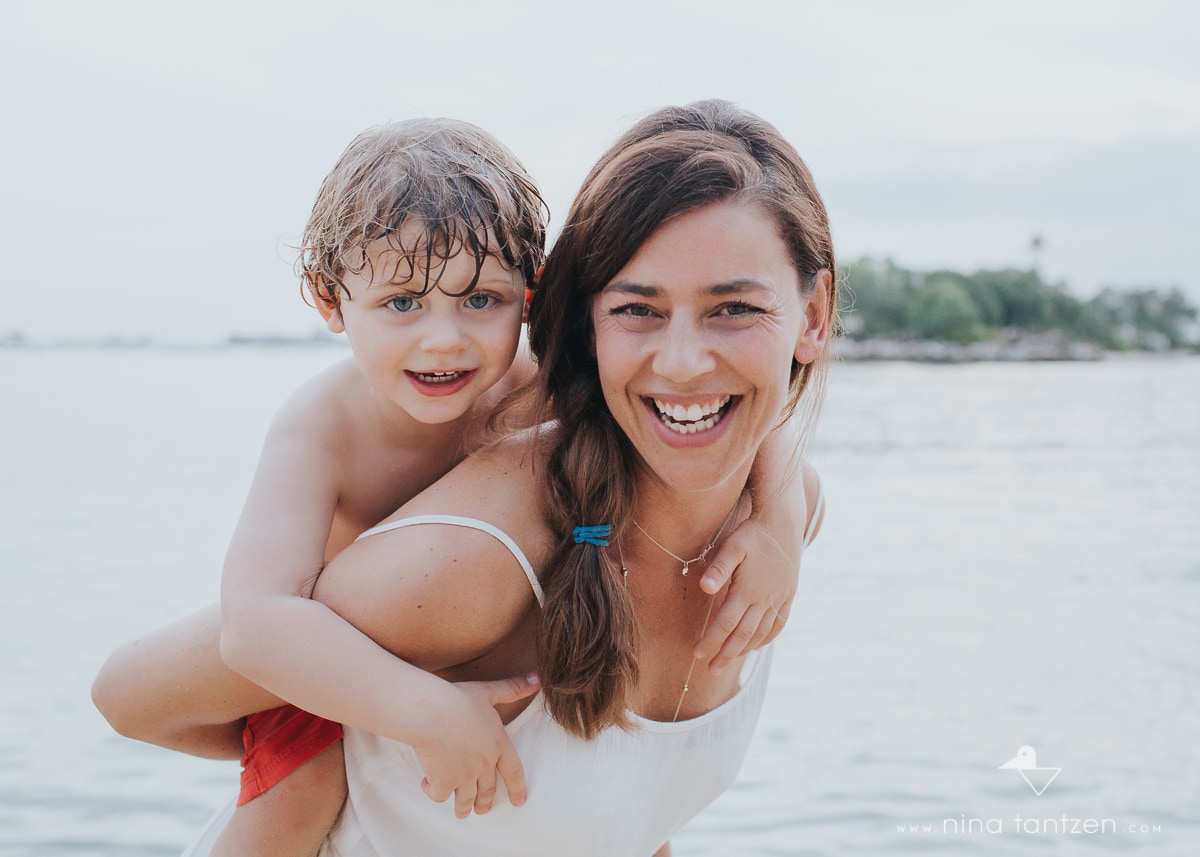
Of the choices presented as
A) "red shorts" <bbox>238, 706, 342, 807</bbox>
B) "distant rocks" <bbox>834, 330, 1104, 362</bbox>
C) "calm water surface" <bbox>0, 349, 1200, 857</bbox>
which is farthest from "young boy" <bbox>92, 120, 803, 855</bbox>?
"distant rocks" <bbox>834, 330, 1104, 362</bbox>

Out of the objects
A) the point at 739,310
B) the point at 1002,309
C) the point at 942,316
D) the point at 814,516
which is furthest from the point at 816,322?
the point at 1002,309

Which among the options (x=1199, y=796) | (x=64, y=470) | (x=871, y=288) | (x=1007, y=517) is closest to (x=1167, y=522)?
(x=1007, y=517)

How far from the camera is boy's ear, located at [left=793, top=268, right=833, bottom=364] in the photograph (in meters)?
2.47

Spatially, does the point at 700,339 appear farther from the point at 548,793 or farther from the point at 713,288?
the point at 548,793

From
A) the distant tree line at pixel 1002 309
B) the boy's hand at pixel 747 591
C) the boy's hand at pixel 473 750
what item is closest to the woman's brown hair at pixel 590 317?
the boy's hand at pixel 473 750

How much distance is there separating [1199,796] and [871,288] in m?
86.0

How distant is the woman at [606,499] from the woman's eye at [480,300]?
11 centimetres

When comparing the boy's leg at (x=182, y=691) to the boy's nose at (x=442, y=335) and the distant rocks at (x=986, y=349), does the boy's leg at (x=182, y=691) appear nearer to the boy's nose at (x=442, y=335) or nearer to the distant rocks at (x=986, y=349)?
the boy's nose at (x=442, y=335)

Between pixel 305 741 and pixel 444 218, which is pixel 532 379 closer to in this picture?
→ pixel 444 218

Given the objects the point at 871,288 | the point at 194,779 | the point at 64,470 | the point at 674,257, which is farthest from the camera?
the point at 871,288

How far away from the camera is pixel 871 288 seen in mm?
89750

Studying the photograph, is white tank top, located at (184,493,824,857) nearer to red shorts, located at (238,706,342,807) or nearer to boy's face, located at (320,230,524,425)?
red shorts, located at (238,706,342,807)

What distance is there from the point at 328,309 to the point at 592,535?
0.95 m

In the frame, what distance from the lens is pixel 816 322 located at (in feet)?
8.43
